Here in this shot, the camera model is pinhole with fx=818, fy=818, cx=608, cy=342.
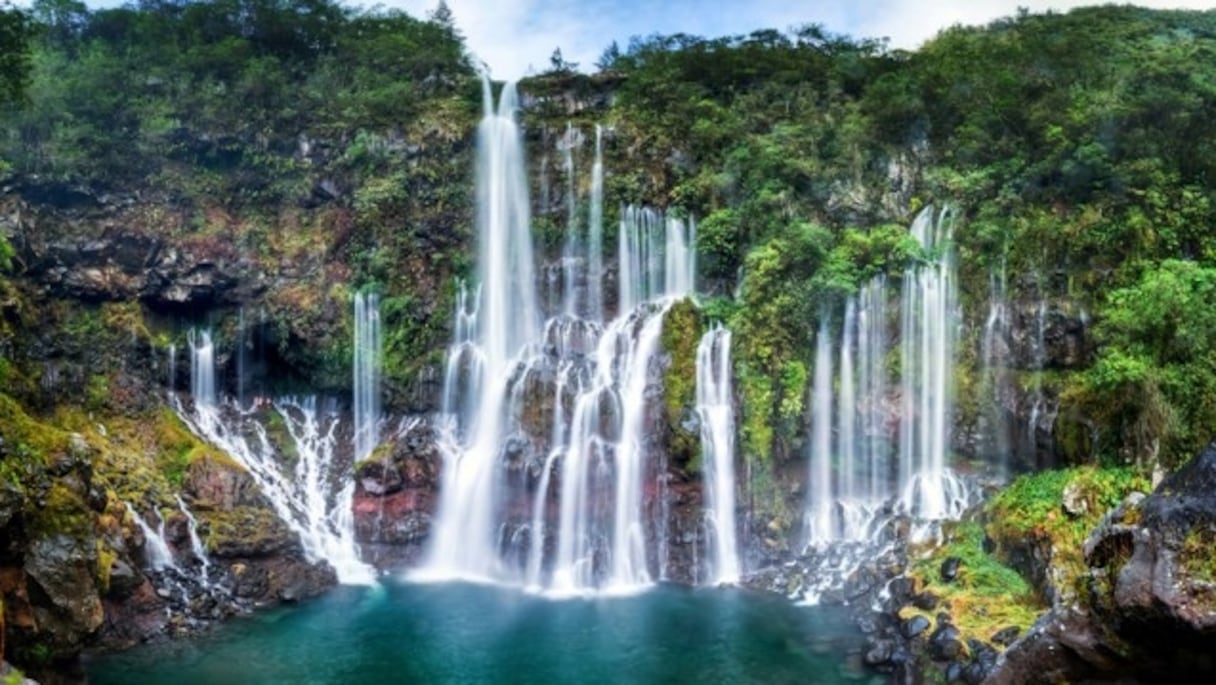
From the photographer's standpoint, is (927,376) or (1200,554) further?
(927,376)

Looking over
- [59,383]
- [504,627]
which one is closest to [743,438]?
[504,627]

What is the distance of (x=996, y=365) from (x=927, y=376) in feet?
5.85

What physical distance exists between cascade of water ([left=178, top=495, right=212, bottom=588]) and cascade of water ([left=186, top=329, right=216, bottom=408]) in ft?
19.4

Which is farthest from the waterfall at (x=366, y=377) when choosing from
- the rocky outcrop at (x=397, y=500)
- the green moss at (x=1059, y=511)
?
the green moss at (x=1059, y=511)

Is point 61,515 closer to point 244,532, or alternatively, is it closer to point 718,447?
point 244,532

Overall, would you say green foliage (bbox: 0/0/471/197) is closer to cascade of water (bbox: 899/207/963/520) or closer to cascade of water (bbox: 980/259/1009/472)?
cascade of water (bbox: 899/207/963/520)

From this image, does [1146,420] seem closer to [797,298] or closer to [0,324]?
[797,298]

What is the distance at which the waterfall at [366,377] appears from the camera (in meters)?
26.8

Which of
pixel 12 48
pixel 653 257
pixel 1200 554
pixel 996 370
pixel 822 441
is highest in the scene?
pixel 12 48

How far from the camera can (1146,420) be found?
16.8 metres

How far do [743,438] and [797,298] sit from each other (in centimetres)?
443

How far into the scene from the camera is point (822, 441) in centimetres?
2347

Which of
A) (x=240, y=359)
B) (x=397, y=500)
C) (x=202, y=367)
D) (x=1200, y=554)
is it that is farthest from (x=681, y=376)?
(x=1200, y=554)

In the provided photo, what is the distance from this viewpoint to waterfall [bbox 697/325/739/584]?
73.1 feet
